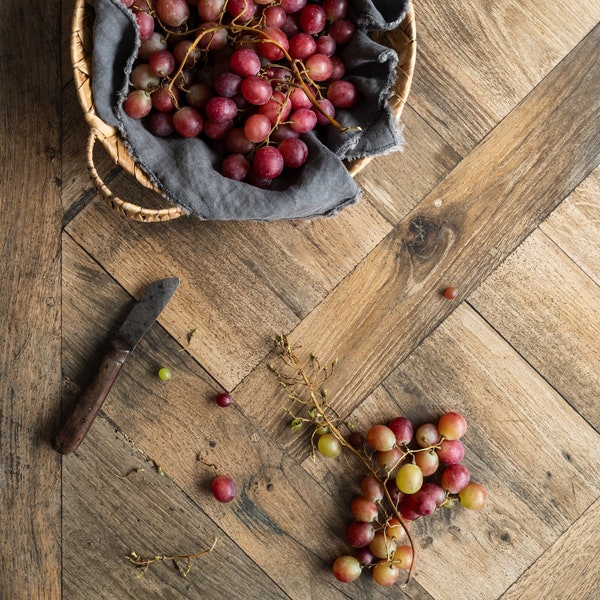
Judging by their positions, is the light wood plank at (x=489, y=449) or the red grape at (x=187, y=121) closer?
the red grape at (x=187, y=121)

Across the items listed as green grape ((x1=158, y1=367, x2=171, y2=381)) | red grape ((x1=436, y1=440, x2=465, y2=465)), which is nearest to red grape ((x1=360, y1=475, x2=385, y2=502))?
red grape ((x1=436, y1=440, x2=465, y2=465))

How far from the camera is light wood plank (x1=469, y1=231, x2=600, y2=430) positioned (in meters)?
0.99

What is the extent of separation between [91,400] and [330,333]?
0.38 meters

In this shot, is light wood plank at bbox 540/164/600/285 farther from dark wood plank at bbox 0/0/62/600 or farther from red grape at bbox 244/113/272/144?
dark wood plank at bbox 0/0/62/600

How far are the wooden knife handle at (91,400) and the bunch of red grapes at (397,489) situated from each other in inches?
13.1

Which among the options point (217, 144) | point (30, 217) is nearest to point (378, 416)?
point (217, 144)

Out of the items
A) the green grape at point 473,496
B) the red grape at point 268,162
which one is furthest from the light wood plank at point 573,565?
the red grape at point 268,162

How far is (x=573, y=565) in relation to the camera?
100cm

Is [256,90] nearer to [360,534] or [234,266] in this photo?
[234,266]

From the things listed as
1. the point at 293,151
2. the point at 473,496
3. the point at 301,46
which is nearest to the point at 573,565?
the point at 473,496

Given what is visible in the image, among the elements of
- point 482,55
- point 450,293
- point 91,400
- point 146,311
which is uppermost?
point 482,55

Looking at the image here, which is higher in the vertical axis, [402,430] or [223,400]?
[402,430]

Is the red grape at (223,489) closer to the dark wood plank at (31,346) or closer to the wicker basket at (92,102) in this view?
the dark wood plank at (31,346)

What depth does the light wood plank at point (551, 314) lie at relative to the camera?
99 cm
